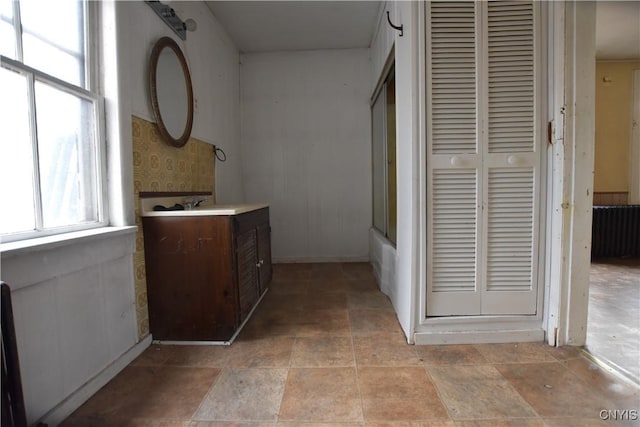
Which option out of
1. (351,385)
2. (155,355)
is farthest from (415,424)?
(155,355)

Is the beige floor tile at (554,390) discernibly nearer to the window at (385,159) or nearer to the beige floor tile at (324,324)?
the beige floor tile at (324,324)

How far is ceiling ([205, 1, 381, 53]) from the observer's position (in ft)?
9.45

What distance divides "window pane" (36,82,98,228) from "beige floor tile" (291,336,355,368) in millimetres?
1363

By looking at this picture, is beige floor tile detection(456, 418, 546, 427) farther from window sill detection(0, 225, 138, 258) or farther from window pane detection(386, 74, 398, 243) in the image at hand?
window sill detection(0, 225, 138, 258)

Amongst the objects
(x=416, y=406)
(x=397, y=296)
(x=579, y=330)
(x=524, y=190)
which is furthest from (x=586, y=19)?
(x=416, y=406)

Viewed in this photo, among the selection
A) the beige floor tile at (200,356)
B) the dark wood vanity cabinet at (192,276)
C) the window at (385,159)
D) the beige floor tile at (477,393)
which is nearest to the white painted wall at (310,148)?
the window at (385,159)

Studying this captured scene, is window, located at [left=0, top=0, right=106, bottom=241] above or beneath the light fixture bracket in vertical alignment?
beneath

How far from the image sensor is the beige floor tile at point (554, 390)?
1279 mm

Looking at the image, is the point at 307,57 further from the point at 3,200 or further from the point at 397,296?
the point at 3,200

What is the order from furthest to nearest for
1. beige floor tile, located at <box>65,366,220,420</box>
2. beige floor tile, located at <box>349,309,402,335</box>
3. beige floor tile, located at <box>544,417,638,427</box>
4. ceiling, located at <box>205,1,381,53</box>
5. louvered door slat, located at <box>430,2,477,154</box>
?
ceiling, located at <box>205,1,381,53</box>
beige floor tile, located at <box>349,309,402,335</box>
louvered door slat, located at <box>430,2,477,154</box>
beige floor tile, located at <box>65,366,220,420</box>
beige floor tile, located at <box>544,417,638,427</box>

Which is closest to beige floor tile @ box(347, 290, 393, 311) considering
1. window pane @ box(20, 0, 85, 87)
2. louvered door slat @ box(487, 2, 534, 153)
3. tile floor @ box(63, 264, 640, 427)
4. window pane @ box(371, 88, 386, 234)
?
tile floor @ box(63, 264, 640, 427)

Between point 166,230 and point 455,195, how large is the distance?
177 cm

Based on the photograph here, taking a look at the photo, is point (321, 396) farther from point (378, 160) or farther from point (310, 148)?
point (310, 148)

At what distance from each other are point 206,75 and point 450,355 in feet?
9.54
